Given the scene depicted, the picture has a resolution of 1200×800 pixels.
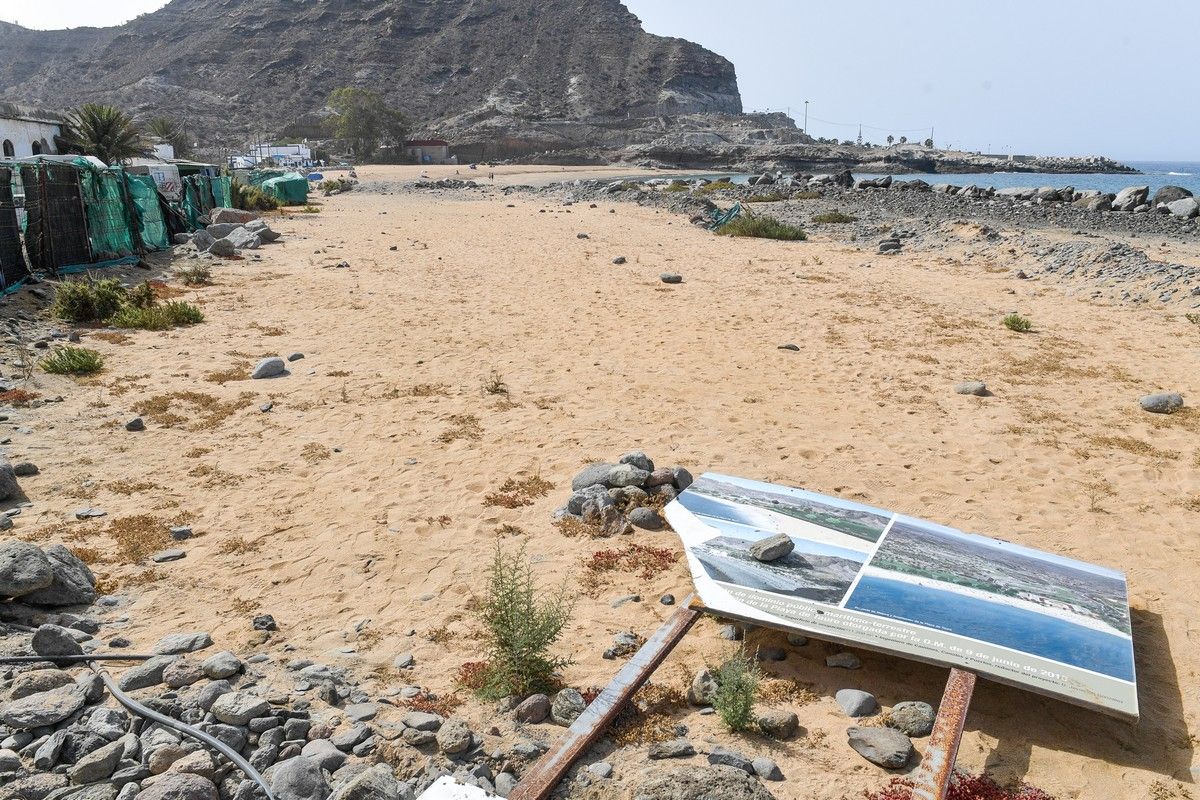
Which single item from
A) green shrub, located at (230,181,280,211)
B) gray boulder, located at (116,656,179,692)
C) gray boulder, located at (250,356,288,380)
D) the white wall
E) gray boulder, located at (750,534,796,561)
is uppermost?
the white wall

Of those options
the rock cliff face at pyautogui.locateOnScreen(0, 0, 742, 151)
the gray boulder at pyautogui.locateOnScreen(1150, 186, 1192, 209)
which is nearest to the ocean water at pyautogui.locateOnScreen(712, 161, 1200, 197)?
the gray boulder at pyautogui.locateOnScreen(1150, 186, 1192, 209)

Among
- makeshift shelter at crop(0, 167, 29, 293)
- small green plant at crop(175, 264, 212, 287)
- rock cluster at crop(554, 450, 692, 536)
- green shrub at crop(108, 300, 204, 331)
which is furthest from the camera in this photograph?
small green plant at crop(175, 264, 212, 287)

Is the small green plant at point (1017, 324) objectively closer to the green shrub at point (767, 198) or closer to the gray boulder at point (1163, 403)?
the gray boulder at point (1163, 403)

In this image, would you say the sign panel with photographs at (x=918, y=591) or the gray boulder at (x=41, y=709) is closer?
the gray boulder at (x=41, y=709)

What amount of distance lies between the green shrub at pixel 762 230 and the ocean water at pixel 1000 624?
18781 mm

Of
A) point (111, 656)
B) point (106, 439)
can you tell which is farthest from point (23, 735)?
point (106, 439)

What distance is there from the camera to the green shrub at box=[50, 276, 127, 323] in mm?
11016

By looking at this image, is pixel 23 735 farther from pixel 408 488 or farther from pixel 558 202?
pixel 558 202

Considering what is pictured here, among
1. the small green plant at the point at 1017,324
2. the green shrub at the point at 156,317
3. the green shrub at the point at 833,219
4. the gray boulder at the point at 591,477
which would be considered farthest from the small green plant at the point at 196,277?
the green shrub at the point at 833,219

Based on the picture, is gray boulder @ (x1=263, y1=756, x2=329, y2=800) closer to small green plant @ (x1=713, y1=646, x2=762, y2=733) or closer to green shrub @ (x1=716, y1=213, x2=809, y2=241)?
small green plant @ (x1=713, y1=646, x2=762, y2=733)

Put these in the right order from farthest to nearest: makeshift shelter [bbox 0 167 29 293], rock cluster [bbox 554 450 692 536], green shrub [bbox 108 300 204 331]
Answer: makeshift shelter [bbox 0 167 29 293], green shrub [bbox 108 300 204 331], rock cluster [bbox 554 450 692 536]

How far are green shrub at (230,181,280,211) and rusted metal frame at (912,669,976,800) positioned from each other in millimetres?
28447

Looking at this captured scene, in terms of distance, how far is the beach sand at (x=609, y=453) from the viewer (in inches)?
154

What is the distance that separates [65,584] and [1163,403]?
933 centimetres
